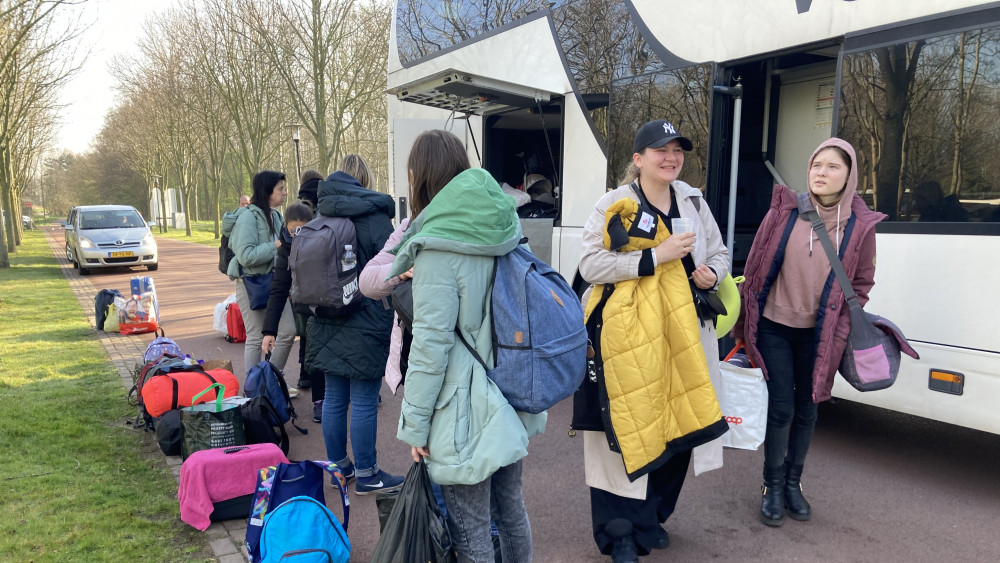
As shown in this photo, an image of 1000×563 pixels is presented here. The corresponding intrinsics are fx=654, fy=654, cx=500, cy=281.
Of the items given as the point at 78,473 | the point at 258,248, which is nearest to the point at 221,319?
the point at 258,248

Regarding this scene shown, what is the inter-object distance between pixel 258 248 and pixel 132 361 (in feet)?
9.80

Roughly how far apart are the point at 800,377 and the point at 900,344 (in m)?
0.47

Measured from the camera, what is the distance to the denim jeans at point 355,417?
3.58 m

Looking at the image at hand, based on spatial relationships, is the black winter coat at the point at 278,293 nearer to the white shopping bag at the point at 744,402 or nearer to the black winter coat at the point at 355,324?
the black winter coat at the point at 355,324

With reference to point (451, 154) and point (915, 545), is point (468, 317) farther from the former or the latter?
point (915, 545)

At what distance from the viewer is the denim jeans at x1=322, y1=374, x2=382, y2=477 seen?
3.58 metres

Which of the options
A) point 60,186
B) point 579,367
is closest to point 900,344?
point 579,367

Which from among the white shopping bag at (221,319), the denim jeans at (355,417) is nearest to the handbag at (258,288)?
the denim jeans at (355,417)

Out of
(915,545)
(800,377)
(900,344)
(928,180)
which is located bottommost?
(915,545)

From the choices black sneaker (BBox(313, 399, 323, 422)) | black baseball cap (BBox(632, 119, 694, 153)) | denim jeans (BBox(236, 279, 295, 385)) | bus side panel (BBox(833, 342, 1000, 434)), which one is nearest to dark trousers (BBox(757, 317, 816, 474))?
bus side panel (BBox(833, 342, 1000, 434))

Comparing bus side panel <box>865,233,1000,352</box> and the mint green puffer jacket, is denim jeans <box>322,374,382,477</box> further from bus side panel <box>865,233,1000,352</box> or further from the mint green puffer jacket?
bus side panel <box>865,233,1000,352</box>

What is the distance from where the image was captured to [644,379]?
8.96ft

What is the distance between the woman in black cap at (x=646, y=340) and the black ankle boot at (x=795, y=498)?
725 mm

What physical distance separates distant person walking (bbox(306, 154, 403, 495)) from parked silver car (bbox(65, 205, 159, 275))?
14.8 m
